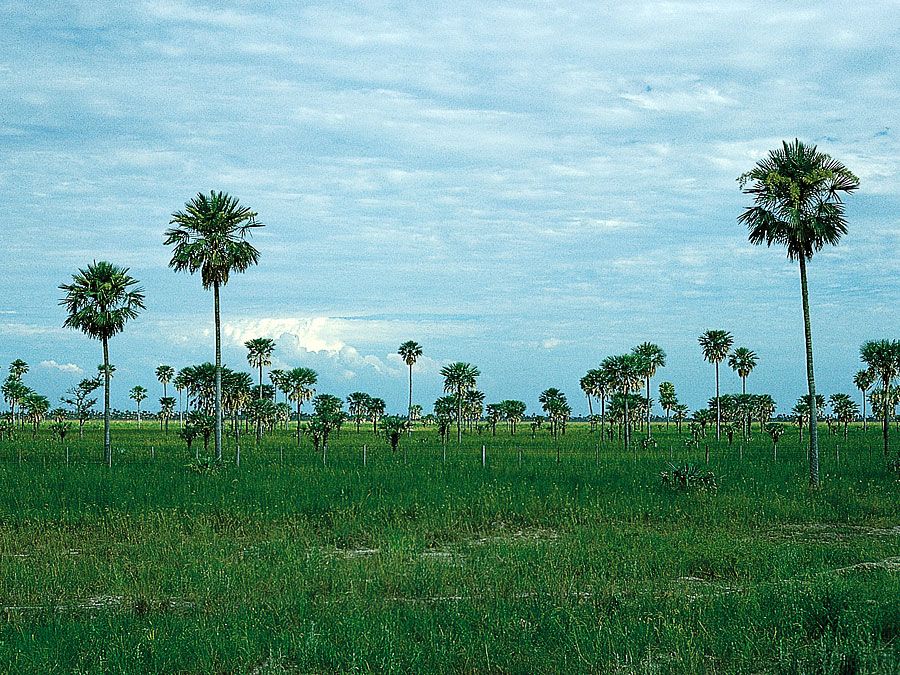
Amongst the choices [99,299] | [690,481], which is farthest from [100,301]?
[690,481]

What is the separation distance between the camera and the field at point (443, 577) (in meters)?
9.20

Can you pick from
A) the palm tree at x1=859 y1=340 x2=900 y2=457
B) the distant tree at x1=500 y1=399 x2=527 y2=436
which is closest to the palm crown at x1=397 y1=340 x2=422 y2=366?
the distant tree at x1=500 y1=399 x2=527 y2=436

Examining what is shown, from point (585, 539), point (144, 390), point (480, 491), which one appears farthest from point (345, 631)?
point (144, 390)

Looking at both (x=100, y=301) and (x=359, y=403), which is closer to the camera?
(x=100, y=301)

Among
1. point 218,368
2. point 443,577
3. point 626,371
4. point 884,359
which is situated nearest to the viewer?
point 443,577

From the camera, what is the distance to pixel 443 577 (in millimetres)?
13977

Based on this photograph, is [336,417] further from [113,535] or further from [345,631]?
[345,631]

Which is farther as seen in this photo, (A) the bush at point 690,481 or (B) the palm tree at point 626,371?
(B) the palm tree at point 626,371

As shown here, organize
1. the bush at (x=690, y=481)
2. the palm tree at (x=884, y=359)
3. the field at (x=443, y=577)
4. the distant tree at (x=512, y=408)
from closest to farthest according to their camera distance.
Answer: the field at (x=443, y=577) < the bush at (x=690, y=481) < the palm tree at (x=884, y=359) < the distant tree at (x=512, y=408)

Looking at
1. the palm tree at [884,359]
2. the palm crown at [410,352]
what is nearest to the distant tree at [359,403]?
the palm crown at [410,352]

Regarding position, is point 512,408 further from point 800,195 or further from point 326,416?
point 800,195

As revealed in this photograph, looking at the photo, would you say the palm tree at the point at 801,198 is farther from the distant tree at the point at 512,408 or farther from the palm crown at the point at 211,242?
the distant tree at the point at 512,408

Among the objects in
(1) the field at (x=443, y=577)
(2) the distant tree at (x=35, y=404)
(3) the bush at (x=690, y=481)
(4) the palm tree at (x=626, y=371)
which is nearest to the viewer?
(1) the field at (x=443, y=577)

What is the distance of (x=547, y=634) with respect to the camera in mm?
9945
